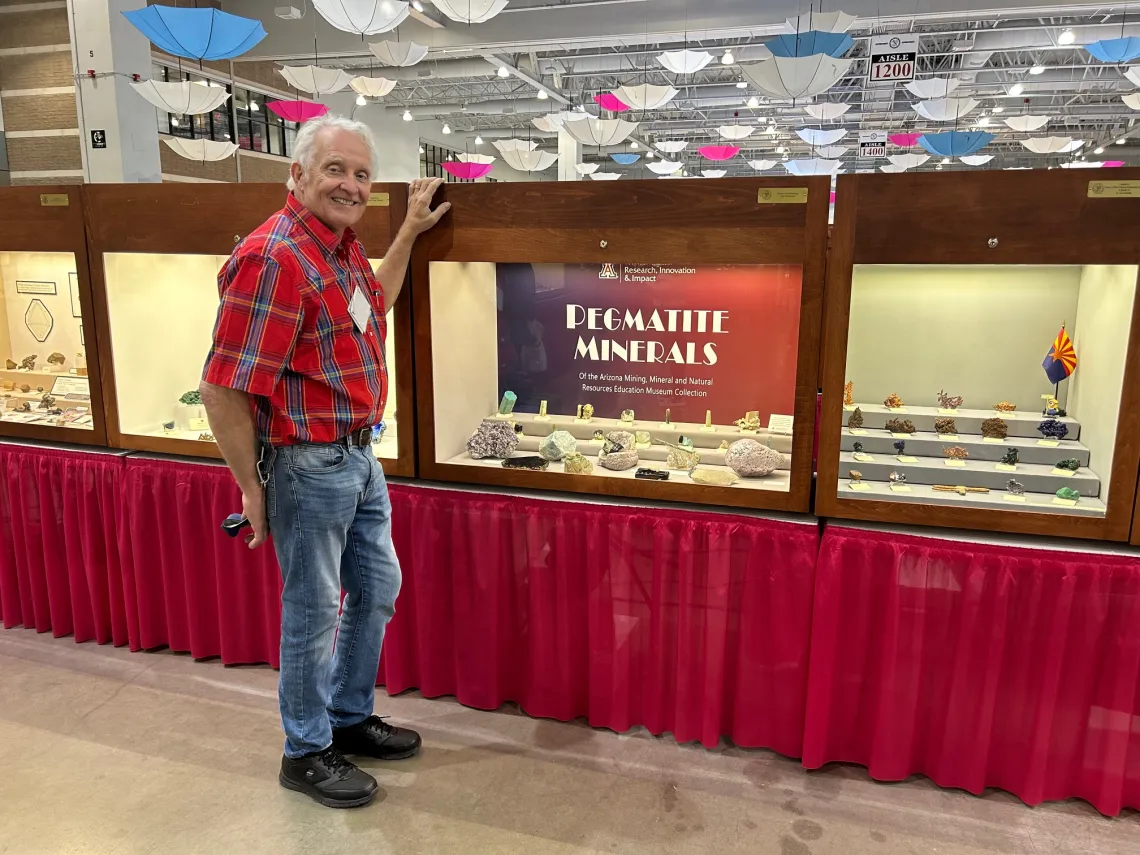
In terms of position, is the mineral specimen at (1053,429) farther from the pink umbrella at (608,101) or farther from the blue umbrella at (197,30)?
the pink umbrella at (608,101)

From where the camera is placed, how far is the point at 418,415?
2.81 meters

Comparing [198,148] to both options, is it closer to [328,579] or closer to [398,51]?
[398,51]

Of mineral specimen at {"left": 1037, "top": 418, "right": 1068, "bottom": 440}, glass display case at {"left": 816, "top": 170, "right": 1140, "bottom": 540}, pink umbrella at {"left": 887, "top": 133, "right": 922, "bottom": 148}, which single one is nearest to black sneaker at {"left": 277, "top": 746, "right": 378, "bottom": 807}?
glass display case at {"left": 816, "top": 170, "right": 1140, "bottom": 540}

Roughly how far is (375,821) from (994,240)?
2436 millimetres

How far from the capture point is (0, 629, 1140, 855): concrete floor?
2.18 meters

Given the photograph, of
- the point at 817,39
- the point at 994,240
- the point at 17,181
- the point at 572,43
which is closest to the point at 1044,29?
the point at 572,43

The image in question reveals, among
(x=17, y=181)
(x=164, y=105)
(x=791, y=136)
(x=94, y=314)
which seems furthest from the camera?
(x=791, y=136)

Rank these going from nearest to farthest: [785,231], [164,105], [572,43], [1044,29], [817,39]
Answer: [785,231] → [164,105] → [817,39] → [572,43] → [1044,29]

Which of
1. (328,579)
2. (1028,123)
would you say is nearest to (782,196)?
(328,579)

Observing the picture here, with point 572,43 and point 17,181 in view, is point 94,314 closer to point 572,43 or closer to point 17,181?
point 17,181

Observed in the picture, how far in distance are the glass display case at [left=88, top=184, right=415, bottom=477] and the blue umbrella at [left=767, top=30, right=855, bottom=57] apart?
A: 3.60 meters

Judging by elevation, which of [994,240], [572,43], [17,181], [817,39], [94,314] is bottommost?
[94,314]

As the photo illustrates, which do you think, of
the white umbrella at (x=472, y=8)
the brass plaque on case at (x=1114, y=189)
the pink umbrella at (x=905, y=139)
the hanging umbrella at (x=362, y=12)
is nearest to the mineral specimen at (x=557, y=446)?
the brass plaque on case at (x=1114, y=189)

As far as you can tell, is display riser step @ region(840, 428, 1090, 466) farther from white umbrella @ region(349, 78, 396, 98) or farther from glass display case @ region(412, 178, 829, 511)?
white umbrella @ region(349, 78, 396, 98)
